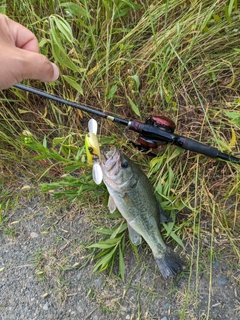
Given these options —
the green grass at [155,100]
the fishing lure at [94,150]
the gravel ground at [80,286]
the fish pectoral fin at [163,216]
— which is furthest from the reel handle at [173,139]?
the gravel ground at [80,286]

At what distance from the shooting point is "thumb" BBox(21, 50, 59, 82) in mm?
1897

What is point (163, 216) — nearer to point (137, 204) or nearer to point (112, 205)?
point (137, 204)

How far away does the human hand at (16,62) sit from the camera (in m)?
1.86

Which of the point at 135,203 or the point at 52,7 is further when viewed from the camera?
the point at 52,7

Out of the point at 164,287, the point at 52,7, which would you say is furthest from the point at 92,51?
the point at 164,287

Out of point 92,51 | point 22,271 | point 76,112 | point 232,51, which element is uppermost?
point 92,51

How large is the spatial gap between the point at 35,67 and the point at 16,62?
114mm

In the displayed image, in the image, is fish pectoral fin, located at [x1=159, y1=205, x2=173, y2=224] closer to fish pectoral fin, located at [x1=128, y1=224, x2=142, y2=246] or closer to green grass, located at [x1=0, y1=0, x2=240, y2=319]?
green grass, located at [x1=0, y1=0, x2=240, y2=319]

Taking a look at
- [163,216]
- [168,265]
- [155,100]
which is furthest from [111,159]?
[168,265]

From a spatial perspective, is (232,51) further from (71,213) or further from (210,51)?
(71,213)

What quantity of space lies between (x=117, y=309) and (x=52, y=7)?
2.56 m

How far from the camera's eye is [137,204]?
2498 mm

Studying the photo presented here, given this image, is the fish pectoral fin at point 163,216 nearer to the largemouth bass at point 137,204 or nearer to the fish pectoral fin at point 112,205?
the largemouth bass at point 137,204

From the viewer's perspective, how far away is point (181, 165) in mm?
2787
